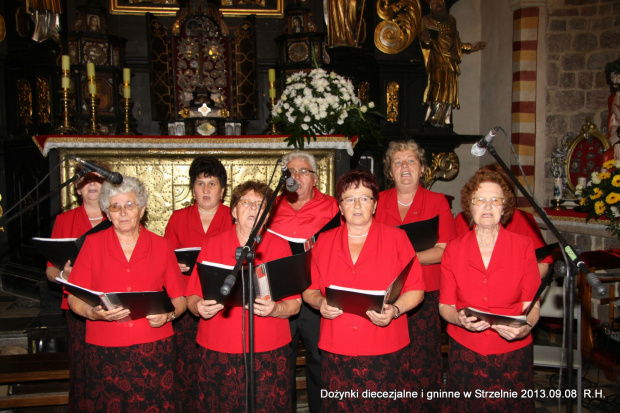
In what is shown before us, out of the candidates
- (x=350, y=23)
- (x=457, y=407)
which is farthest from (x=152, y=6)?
(x=457, y=407)

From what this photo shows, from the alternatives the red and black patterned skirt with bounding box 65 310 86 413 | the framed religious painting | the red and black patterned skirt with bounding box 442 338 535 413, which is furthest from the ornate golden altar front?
the framed religious painting

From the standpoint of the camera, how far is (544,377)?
170 inches

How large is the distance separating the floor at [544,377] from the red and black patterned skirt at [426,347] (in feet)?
3.65

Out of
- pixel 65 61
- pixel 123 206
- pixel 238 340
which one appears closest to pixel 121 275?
pixel 123 206

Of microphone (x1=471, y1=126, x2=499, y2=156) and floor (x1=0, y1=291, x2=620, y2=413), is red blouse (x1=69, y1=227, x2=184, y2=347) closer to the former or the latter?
microphone (x1=471, y1=126, x2=499, y2=156)

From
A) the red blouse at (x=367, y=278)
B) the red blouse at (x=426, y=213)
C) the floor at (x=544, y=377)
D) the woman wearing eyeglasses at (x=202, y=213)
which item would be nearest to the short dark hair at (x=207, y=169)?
the woman wearing eyeglasses at (x=202, y=213)

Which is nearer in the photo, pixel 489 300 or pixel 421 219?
pixel 489 300

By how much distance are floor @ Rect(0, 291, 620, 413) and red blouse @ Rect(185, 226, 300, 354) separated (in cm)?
161

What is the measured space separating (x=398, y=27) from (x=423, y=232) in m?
4.70

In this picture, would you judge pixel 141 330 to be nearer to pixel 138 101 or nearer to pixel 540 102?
pixel 138 101

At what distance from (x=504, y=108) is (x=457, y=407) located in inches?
249

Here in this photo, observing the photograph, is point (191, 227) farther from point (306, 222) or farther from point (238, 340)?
point (238, 340)

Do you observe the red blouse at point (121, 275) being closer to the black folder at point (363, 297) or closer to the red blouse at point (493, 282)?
the black folder at point (363, 297)

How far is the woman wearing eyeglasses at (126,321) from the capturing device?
2.49 metres
